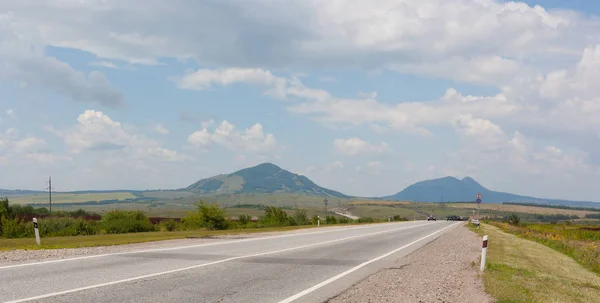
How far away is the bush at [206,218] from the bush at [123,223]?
490cm

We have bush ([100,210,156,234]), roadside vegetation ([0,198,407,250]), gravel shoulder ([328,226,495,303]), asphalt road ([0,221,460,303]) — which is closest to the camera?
asphalt road ([0,221,460,303])

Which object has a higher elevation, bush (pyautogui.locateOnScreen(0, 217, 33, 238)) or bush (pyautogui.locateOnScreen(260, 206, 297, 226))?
bush (pyautogui.locateOnScreen(0, 217, 33, 238))

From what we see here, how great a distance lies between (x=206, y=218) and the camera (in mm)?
51219

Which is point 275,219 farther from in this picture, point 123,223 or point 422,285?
point 422,285

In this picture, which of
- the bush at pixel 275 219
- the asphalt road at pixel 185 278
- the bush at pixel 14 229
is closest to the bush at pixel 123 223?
the bush at pixel 14 229

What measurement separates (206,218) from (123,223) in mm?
9959

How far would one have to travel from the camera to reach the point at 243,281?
38.8 ft

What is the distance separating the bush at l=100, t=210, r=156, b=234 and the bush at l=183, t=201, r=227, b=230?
16.1 feet

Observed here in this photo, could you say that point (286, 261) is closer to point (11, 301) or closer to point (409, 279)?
point (409, 279)

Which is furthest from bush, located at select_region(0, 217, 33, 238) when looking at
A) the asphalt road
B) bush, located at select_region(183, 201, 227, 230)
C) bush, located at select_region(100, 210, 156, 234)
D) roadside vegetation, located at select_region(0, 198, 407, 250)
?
the asphalt road

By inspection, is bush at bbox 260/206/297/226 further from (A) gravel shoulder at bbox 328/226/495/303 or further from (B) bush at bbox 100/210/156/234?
(A) gravel shoulder at bbox 328/226/495/303

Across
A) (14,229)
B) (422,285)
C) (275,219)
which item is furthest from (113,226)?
(422,285)

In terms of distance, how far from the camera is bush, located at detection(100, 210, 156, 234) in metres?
41.6

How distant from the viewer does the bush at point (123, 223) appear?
41.6 meters
